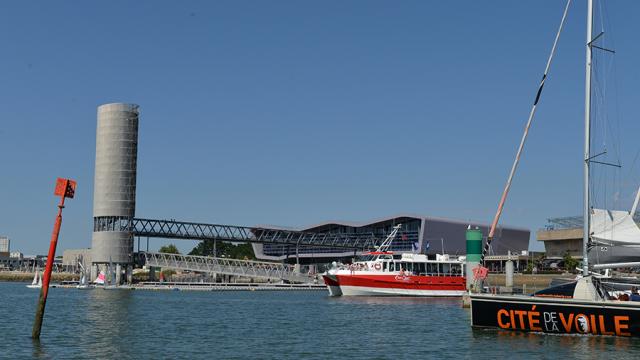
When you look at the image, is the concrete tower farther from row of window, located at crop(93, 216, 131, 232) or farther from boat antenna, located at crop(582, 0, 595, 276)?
boat antenna, located at crop(582, 0, 595, 276)

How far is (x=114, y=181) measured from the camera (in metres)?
134

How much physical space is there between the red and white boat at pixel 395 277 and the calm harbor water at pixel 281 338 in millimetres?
21591

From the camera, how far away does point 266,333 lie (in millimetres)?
45375

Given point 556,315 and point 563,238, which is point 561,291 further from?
point 563,238

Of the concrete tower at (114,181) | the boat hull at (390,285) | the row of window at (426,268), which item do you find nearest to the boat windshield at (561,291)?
the boat hull at (390,285)

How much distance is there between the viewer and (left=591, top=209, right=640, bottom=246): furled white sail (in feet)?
120

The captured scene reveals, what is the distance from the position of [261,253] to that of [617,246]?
160441mm

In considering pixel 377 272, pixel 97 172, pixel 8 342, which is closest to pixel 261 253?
pixel 97 172

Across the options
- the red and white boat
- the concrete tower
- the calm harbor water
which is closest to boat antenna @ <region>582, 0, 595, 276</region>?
the calm harbor water

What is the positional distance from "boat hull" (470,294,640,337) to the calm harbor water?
586 millimetres

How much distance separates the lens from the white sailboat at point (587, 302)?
34938mm

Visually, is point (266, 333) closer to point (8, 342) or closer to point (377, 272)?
point (8, 342)

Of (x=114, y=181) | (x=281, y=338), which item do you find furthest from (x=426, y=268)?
(x=114, y=181)

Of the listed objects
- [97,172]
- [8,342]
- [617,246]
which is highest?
[97,172]
